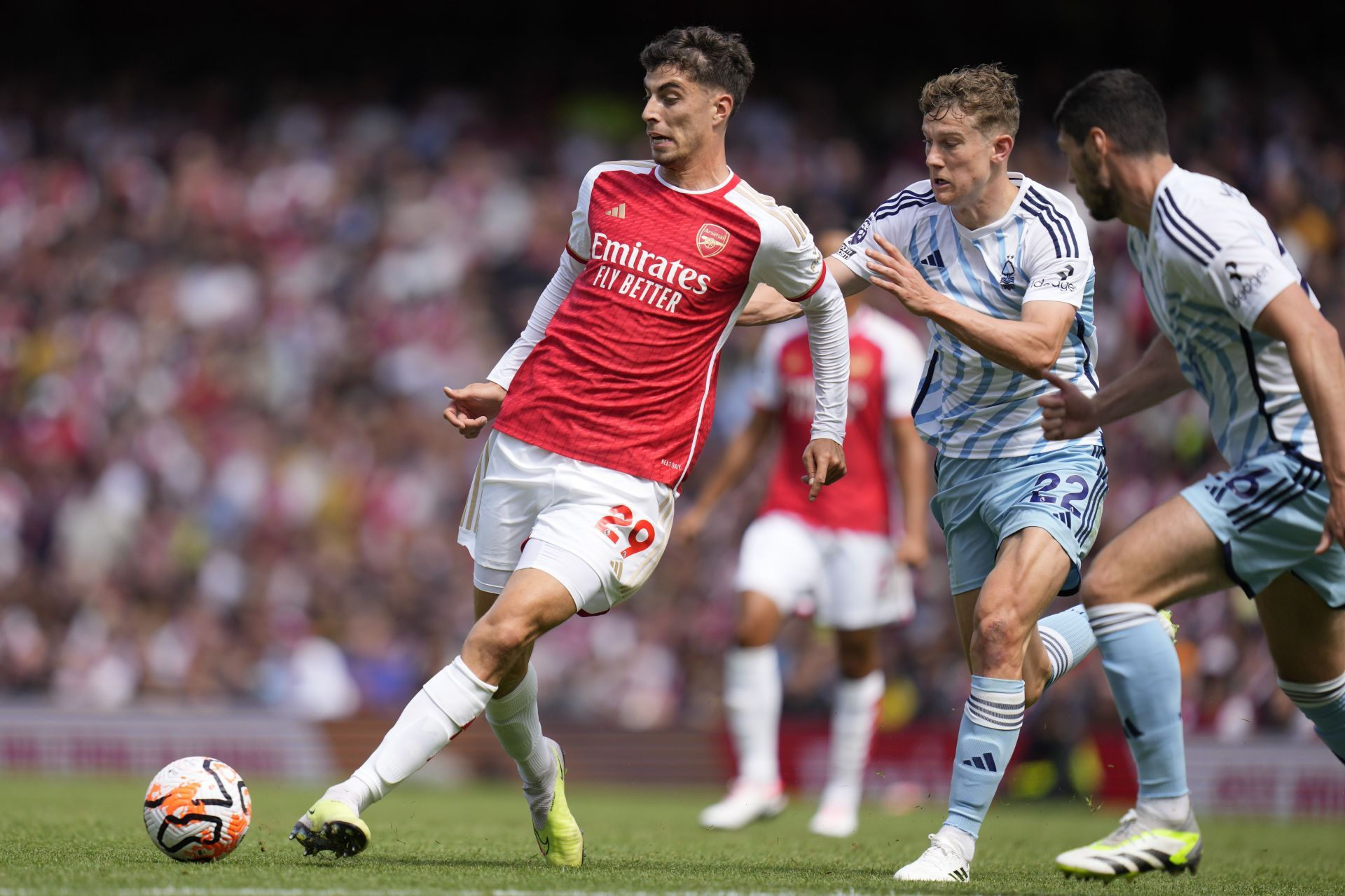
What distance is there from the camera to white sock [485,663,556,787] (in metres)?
6.07

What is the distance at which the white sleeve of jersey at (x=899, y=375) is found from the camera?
9672 mm

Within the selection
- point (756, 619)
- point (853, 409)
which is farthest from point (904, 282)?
point (853, 409)

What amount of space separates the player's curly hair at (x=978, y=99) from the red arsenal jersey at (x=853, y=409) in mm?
3428

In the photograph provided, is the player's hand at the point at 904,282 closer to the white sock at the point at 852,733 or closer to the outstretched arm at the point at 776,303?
the outstretched arm at the point at 776,303

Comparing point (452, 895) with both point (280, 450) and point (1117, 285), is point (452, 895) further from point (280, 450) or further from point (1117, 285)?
point (280, 450)

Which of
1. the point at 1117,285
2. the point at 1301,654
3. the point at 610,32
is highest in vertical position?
the point at 610,32

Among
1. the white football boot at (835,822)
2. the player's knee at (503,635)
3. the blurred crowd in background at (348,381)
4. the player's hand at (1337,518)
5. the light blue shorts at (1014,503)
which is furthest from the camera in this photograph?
the blurred crowd in background at (348,381)

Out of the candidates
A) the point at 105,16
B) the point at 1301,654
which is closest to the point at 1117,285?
the point at 1301,654

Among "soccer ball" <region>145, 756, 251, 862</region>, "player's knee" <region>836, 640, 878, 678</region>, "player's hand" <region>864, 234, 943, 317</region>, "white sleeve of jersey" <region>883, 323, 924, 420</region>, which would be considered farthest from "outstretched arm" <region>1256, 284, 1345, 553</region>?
"player's knee" <region>836, 640, 878, 678</region>

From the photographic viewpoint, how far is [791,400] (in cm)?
977

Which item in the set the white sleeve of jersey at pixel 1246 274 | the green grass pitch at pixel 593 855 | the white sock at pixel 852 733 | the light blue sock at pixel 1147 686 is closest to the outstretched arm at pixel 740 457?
the white sock at pixel 852 733

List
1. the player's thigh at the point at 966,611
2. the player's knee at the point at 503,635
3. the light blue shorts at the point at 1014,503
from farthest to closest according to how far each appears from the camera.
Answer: the player's thigh at the point at 966,611 → the light blue shorts at the point at 1014,503 → the player's knee at the point at 503,635

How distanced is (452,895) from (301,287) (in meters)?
15.2

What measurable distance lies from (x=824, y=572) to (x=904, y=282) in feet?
13.1
